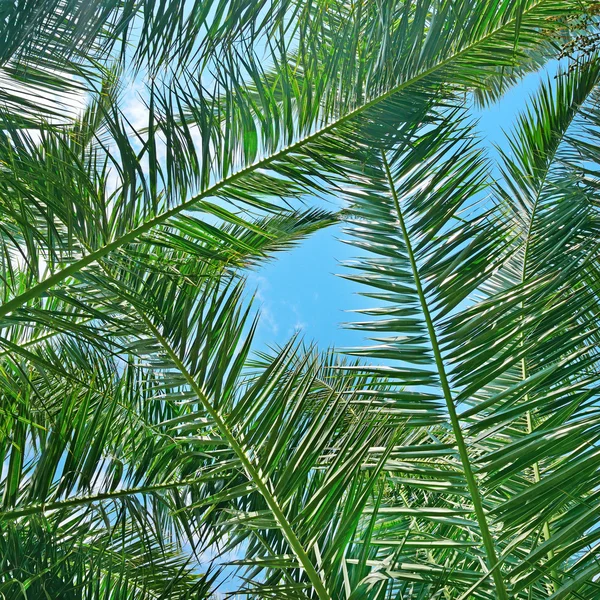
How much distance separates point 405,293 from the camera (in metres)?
2.08

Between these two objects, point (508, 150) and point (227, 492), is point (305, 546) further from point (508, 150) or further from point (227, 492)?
point (508, 150)

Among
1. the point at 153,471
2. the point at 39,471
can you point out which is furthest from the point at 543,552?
the point at 39,471

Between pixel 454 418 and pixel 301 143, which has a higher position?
pixel 301 143

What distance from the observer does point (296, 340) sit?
2162mm

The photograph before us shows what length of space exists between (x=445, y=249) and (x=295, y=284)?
15.8ft

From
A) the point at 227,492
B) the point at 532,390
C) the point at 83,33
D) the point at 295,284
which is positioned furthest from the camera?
the point at 295,284

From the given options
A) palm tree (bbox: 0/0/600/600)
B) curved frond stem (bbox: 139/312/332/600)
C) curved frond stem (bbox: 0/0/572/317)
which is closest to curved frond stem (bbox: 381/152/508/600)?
palm tree (bbox: 0/0/600/600)

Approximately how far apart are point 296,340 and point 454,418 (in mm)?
581

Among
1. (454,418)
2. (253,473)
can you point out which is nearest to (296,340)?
(253,473)

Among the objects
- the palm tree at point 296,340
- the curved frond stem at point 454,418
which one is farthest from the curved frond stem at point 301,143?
the curved frond stem at point 454,418

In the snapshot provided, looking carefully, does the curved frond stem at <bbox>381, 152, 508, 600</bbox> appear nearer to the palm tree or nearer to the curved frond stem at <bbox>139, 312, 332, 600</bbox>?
the palm tree

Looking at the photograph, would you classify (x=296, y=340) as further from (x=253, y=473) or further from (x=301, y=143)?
(x=301, y=143)

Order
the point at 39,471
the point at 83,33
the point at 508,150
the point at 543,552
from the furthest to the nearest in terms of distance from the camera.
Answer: the point at 508,150 < the point at 39,471 < the point at 83,33 < the point at 543,552

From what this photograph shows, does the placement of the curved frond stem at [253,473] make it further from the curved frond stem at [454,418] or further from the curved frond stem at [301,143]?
the curved frond stem at [454,418]
